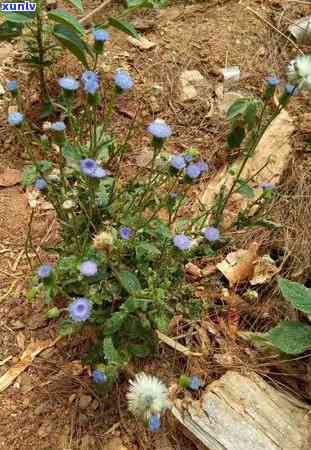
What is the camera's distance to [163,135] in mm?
1562

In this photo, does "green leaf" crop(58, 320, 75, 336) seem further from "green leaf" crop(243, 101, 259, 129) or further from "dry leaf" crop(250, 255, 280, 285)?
"green leaf" crop(243, 101, 259, 129)

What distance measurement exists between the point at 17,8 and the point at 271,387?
182cm

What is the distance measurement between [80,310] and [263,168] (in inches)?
45.5

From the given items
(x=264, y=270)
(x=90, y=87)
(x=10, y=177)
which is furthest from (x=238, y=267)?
(x=10, y=177)

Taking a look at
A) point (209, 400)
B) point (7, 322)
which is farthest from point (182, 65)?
point (209, 400)

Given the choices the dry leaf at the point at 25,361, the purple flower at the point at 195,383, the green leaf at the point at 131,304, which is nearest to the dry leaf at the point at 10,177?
the dry leaf at the point at 25,361

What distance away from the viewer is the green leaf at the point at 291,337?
1.80m

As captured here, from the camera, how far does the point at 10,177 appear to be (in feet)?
8.09

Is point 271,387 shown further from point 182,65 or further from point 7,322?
point 182,65

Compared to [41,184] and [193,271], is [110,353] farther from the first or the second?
[193,271]

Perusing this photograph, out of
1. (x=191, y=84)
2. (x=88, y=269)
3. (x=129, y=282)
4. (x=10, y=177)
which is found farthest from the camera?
(x=191, y=84)

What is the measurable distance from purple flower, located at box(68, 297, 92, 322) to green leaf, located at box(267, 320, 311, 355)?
67 centimetres

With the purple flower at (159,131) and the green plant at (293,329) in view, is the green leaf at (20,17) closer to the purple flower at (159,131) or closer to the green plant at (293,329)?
the purple flower at (159,131)

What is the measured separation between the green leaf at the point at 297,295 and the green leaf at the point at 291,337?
9 centimetres
